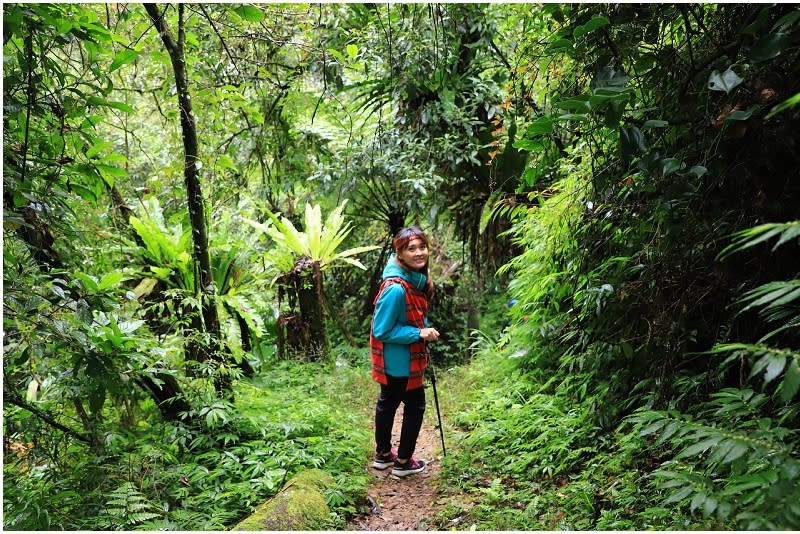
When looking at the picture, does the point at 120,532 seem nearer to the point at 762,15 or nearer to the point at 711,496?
the point at 711,496

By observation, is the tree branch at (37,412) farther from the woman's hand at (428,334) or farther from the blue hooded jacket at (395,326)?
the woman's hand at (428,334)

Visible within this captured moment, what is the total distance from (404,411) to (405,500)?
0.62m

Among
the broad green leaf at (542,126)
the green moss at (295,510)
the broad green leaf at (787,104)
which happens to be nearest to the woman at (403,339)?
Result: the green moss at (295,510)

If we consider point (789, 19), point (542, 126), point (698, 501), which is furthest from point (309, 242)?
point (698, 501)

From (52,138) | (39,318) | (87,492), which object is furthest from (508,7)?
(87,492)

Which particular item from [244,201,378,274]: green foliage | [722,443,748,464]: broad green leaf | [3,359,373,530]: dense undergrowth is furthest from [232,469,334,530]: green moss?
[244,201,378,274]: green foliage

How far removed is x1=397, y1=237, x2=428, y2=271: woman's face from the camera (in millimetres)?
3875

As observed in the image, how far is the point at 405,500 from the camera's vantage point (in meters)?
3.66

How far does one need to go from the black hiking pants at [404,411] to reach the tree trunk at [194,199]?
3.98 feet

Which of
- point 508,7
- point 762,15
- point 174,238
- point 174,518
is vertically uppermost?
point 508,7

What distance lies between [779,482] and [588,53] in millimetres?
1935

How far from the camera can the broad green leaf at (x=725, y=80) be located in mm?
1945

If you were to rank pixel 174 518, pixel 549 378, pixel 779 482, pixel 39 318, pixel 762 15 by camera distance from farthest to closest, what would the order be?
pixel 549 378, pixel 174 518, pixel 39 318, pixel 762 15, pixel 779 482

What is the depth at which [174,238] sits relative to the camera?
559cm
